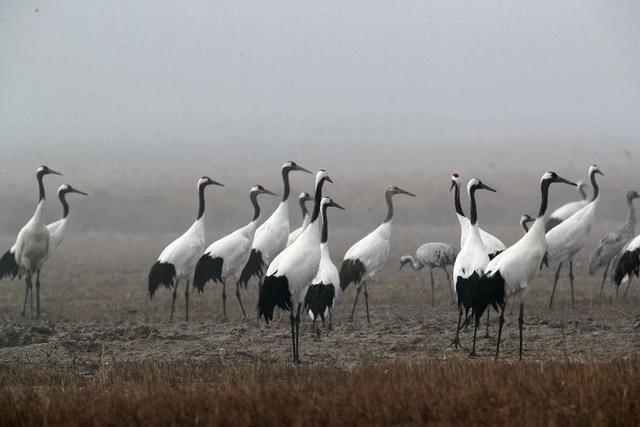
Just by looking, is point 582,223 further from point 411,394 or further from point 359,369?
point 411,394

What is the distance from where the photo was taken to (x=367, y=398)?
7590mm

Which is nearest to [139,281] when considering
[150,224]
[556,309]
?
[556,309]

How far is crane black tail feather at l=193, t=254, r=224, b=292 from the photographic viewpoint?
16.1 m

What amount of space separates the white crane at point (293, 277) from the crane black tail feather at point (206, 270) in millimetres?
3828

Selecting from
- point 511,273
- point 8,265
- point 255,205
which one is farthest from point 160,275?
point 511,273

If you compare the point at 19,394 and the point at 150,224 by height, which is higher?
the point at 150,224

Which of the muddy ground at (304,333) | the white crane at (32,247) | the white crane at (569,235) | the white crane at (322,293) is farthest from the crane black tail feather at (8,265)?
the white crane at (569,235)

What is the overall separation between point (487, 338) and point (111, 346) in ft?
14.2

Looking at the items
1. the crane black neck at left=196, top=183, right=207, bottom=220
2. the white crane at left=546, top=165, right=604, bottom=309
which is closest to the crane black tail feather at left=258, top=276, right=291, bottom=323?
the crane black neck at left=196, top=183, right=207, bottom=220

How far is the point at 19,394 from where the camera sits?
8.34 m

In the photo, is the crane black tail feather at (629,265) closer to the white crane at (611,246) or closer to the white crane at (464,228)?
the white crane at (464,228)

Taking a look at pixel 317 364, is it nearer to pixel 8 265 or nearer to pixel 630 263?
pixel 630 263

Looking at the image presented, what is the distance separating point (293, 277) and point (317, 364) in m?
1.31

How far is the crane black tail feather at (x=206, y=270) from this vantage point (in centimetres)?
1611
